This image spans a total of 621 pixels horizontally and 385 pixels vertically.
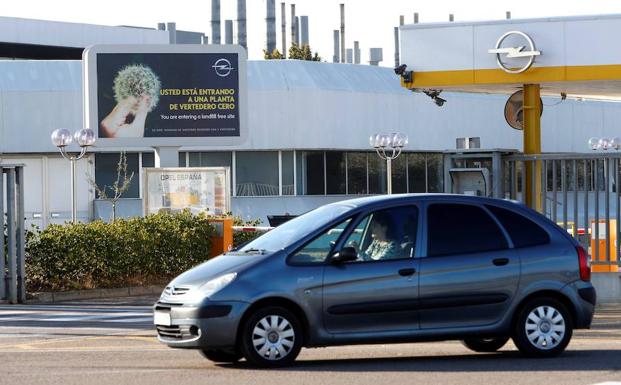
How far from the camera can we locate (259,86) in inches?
1907

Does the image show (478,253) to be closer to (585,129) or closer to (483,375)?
(483,375)

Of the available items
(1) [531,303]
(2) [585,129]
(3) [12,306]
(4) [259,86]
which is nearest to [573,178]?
(1) [531,303]

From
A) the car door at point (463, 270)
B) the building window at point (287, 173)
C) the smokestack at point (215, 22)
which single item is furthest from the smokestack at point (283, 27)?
the car door at point (463, 270)

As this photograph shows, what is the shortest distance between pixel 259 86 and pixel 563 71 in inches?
1103

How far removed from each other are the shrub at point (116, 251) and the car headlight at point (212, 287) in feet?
41.3

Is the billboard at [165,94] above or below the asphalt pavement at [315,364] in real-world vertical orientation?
above

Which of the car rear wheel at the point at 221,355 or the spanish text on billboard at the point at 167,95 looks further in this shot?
the spanish text on billboard at the point at 167,95

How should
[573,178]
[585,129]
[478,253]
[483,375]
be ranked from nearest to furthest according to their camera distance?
[483,375]
[478,253]
[573,178]
[585,129]

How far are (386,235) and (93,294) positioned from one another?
12.8m

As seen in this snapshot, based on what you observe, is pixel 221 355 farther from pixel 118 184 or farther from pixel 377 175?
pixel 377 175

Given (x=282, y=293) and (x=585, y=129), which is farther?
(x=585, y=129)

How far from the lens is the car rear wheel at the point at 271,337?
1133 centimetres

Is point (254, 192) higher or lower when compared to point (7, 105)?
lower

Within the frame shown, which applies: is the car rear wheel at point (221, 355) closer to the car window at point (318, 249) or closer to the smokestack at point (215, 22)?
the car window at point (318, 249)
